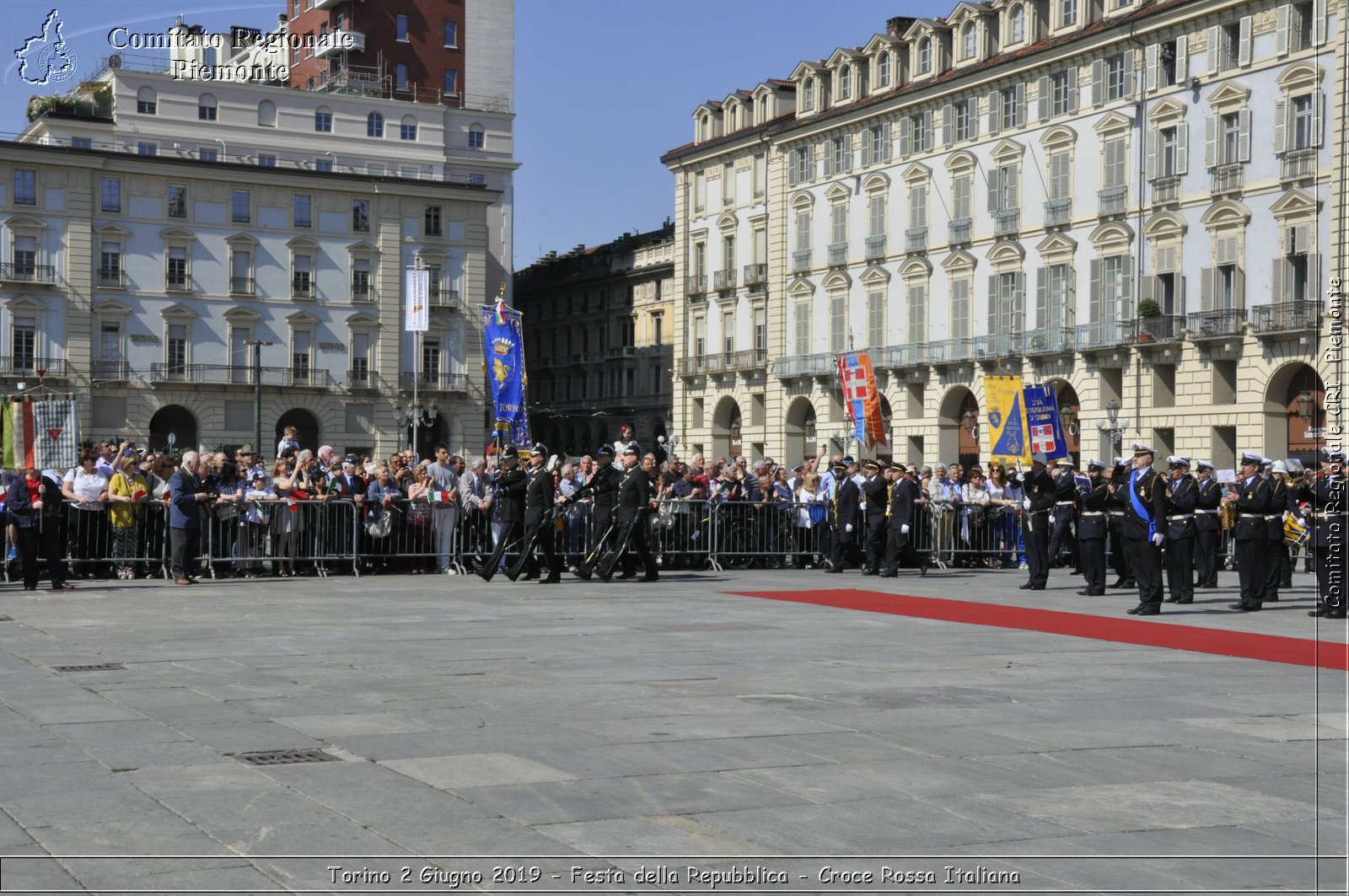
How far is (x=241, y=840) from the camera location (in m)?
6.60

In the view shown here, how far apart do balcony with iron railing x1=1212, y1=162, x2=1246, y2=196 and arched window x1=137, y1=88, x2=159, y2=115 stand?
51564mm

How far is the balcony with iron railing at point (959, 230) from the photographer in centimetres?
6275

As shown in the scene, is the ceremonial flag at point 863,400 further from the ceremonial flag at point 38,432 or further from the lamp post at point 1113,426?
the lamp post at point 1113,426

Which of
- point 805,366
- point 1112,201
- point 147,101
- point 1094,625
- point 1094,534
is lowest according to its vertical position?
point 1094,625

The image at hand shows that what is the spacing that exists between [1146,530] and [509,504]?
8.42m

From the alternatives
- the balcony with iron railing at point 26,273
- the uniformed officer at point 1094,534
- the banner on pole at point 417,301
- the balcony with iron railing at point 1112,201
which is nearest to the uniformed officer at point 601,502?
the uniformed officer at point 1094,534

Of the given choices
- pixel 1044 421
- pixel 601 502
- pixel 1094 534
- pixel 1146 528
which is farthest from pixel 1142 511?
pixel 1044 421

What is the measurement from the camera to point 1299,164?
1907 inches

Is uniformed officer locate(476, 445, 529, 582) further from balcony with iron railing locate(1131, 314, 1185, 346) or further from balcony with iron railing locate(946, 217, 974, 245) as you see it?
balcony with iron railing locate(946, 217, 974, 245)

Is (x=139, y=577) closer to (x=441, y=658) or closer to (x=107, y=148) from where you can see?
(x=441, y=658)

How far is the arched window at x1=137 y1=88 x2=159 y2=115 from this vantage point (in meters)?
80.0

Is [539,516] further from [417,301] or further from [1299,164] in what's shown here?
[1299,164]

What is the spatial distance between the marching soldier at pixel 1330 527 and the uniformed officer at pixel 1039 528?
3484mm

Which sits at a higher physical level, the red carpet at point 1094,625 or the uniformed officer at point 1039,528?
the uniformed officer at point 1039,528
